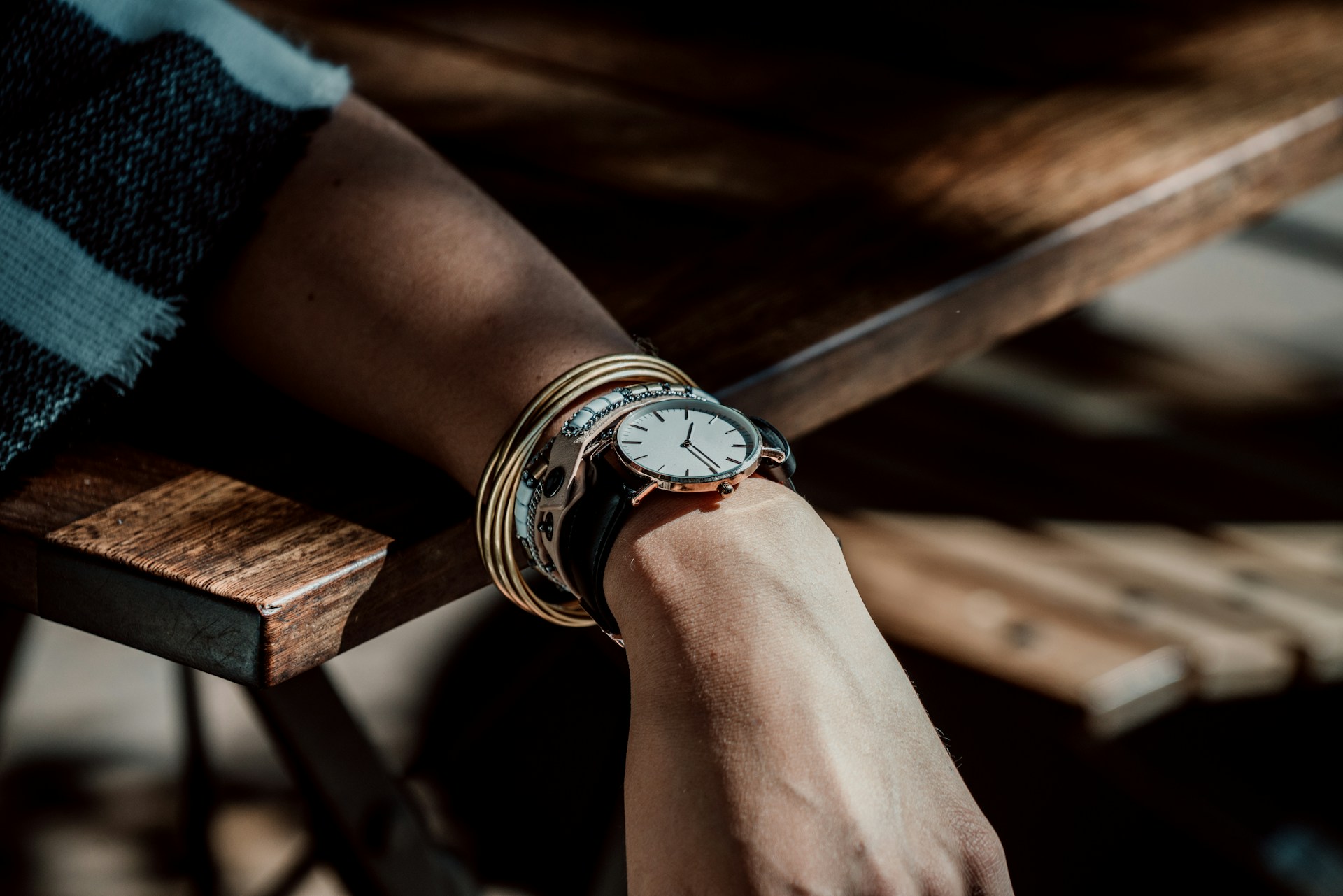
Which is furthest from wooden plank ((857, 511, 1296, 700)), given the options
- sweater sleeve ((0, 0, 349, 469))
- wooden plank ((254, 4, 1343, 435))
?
sweater sleeve ((0, 0, 349, 469))

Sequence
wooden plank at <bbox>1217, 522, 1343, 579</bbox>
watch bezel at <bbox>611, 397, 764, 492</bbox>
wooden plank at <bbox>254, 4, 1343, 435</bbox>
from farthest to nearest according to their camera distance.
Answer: wooden plank at <bbox>1217, 522, 1343, 579</bbox>, wooden plank at <bbox>254, 4, 1343, 435</bbox>, watch bezel at <bbox>611, 397, 764, 492</bbox>

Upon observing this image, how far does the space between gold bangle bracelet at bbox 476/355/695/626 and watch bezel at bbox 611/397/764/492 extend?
0.02 m

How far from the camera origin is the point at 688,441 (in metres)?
0.49

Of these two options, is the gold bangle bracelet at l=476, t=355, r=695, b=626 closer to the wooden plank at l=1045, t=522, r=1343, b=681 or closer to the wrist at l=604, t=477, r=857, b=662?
the wrist at l=604, t=477, r=857, b=662

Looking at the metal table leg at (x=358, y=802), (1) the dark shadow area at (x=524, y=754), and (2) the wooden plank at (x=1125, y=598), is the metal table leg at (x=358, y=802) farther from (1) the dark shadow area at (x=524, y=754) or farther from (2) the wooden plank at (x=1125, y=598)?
(2) the wooden plank at (x=1125, y=598)

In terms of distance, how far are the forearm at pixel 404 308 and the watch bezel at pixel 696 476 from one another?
0.16 ft

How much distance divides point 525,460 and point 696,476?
8 cm

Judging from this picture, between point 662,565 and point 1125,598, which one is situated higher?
point 662,565

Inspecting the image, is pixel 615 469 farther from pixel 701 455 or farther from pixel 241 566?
pixel 241 566

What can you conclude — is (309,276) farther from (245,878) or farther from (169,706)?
Answer: (169,706)

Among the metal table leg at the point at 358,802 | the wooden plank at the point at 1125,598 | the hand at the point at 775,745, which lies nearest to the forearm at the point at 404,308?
the hand at the point at 775,745

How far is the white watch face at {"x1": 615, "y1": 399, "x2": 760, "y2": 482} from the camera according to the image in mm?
479

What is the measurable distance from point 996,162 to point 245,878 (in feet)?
4.07

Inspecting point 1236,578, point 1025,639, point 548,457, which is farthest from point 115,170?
point 1236,578
